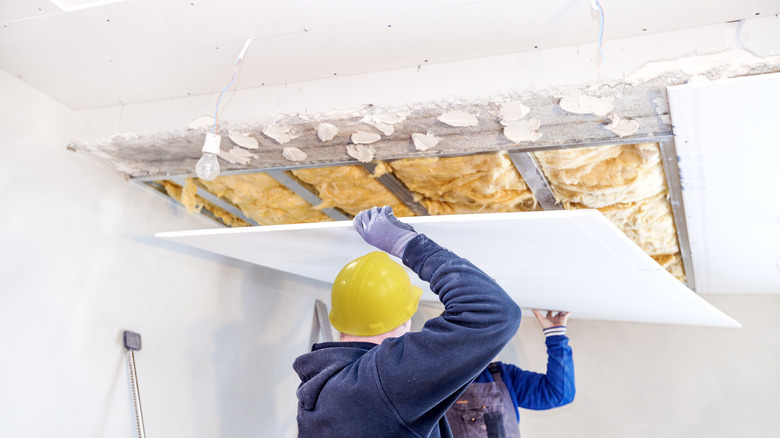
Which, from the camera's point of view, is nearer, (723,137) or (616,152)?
(723,137)

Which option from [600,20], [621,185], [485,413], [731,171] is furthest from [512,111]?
[485,413]

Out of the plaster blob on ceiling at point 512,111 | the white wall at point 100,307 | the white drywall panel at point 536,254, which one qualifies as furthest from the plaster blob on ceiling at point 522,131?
the white wall at point 100,307

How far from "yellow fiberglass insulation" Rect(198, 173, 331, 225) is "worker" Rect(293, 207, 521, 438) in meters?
1.27

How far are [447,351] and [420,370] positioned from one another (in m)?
0.07

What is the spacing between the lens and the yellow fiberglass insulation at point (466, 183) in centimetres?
213

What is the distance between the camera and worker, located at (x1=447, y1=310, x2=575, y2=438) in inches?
101

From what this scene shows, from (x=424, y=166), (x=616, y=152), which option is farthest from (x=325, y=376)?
(x=616, y=152)

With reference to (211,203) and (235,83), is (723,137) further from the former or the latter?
(211,203)

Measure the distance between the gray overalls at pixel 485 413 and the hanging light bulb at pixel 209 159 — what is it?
161 cm

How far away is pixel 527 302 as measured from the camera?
2.61 m

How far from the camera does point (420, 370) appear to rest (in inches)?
46.8

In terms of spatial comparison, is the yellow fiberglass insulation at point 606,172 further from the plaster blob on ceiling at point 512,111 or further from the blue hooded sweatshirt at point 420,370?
A: the blue hooded sweatshirt at point 420,370

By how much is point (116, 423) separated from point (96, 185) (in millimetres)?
992

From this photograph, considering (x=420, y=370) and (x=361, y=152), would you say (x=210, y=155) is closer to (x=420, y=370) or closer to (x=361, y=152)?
(x=361, y=152)
